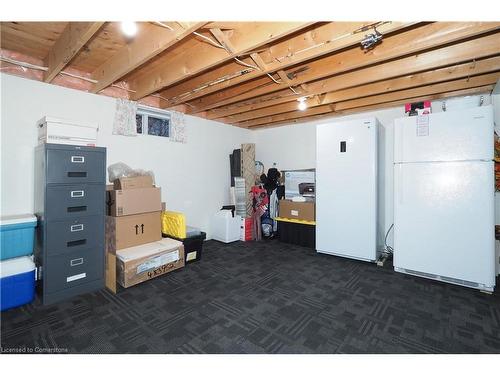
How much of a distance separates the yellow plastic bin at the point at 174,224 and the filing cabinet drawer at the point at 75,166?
102cm

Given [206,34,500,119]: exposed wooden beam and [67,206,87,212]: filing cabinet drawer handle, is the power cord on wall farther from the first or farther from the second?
[67,206,87,212]: filing cabinet drawer handle

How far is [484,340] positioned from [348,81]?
2659 millimetres

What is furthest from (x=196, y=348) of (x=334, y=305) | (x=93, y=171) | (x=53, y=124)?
(x=53, y=124)

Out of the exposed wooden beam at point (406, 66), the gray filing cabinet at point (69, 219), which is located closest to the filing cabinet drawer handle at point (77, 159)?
the gray filing cabinet at point (69, 219)

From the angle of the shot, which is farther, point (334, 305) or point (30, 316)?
point (334, 305)

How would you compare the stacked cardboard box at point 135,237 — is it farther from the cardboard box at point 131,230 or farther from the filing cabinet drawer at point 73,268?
the filing cabinet drawer at point 73,268

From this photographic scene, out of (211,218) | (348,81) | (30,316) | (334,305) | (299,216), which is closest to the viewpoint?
(30,316)

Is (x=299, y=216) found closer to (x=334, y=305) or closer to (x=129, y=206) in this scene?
(x=334, y=305)

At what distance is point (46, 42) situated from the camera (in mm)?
2225

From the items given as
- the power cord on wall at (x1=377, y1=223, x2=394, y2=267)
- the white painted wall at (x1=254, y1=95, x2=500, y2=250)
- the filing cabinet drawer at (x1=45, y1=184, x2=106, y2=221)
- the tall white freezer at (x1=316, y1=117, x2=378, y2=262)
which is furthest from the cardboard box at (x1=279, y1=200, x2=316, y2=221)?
the filing cabinet drawer at (x1=45, y1=184, x2=106, y2=221)

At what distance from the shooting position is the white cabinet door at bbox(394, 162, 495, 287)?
94.8 inches

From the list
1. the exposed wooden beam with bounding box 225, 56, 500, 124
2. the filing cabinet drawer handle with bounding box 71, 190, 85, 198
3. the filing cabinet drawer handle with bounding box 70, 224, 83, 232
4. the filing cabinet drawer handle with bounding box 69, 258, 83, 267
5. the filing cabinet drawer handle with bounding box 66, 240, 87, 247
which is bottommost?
the filing cabinet drawer handle with bounding box 69, 258, 83, 267

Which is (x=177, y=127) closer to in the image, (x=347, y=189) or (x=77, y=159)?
(x=77, y=159)

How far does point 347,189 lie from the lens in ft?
11.0
